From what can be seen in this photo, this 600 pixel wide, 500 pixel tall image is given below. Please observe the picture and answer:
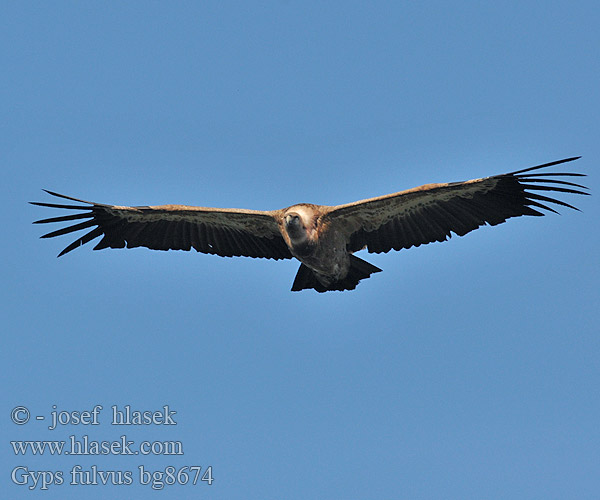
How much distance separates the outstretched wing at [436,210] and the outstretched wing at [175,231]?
136 centimetres

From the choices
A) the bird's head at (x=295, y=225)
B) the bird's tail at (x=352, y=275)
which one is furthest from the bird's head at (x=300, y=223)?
the bird's tail at (x=352, y=275)

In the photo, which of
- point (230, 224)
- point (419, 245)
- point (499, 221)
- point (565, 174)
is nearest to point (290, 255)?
point (230, 224)

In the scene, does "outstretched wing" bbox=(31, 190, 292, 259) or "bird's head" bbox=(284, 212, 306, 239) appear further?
"outstretched wing" bbox=(31, 190, 292, 259)

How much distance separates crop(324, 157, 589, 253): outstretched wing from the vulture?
0.04ft

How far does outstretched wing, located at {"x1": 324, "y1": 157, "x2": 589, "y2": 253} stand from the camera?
12984 millimetres

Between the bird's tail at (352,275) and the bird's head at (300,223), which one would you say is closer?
the bird's head at (300,223)

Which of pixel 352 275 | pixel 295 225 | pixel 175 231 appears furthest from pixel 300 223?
pixel 175 231

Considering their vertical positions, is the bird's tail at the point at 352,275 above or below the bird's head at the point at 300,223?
below

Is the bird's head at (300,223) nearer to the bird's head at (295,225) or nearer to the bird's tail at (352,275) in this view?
the bird's head at (295,225)

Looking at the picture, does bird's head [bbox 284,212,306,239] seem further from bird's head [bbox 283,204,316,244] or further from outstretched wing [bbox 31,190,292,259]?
outstretched wing [bbox 31,190,292,259]

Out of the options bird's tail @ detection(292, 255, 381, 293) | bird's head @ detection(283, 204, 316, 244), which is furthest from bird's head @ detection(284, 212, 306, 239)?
bird's tail @ detection(292, 255, 381, 293)

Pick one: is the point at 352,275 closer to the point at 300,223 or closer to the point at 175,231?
the point at 300,223

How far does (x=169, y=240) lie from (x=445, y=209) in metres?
4.26

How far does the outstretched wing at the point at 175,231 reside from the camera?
47.7 ft
